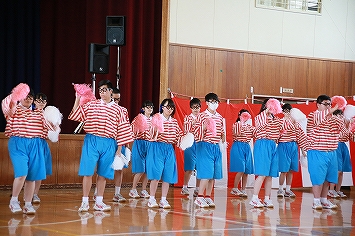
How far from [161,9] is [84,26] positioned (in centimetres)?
162

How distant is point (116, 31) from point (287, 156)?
3.54 meters

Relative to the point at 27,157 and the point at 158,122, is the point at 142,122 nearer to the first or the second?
the point at 158,122

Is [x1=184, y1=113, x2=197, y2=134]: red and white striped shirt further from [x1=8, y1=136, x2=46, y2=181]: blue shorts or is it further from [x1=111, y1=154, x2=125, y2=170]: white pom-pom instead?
[x1=8, y1=136, x2=46, y2=181]: blue shorts

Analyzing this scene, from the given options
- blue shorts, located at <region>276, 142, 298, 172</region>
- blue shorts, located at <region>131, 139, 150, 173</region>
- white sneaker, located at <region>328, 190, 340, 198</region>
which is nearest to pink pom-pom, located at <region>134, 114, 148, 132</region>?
blue shorts, located at <region>131, 139, 150, 173</region>

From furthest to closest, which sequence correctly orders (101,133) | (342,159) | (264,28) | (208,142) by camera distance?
(264,28) → (342,159) → (208,142) → (101,133)

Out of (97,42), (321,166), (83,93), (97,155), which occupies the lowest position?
(321,166)

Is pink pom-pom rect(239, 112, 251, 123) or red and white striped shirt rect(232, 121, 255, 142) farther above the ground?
pink pom-pom rect(239, 112, 251, 123)

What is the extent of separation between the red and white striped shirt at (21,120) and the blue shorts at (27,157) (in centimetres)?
7

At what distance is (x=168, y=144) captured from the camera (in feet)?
26.8

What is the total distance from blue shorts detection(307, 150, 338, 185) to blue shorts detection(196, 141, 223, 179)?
124cm

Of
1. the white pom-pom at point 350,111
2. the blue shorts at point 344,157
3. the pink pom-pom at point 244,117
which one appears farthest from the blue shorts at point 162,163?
the blue shorts at point 344,157

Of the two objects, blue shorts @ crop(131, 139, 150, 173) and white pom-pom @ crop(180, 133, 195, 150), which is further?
blue shorts @ crop(131, 139, 150, 173)

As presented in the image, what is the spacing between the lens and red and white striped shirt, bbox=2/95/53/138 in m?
6.93

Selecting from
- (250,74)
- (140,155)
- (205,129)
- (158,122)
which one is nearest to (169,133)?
(158,122)
